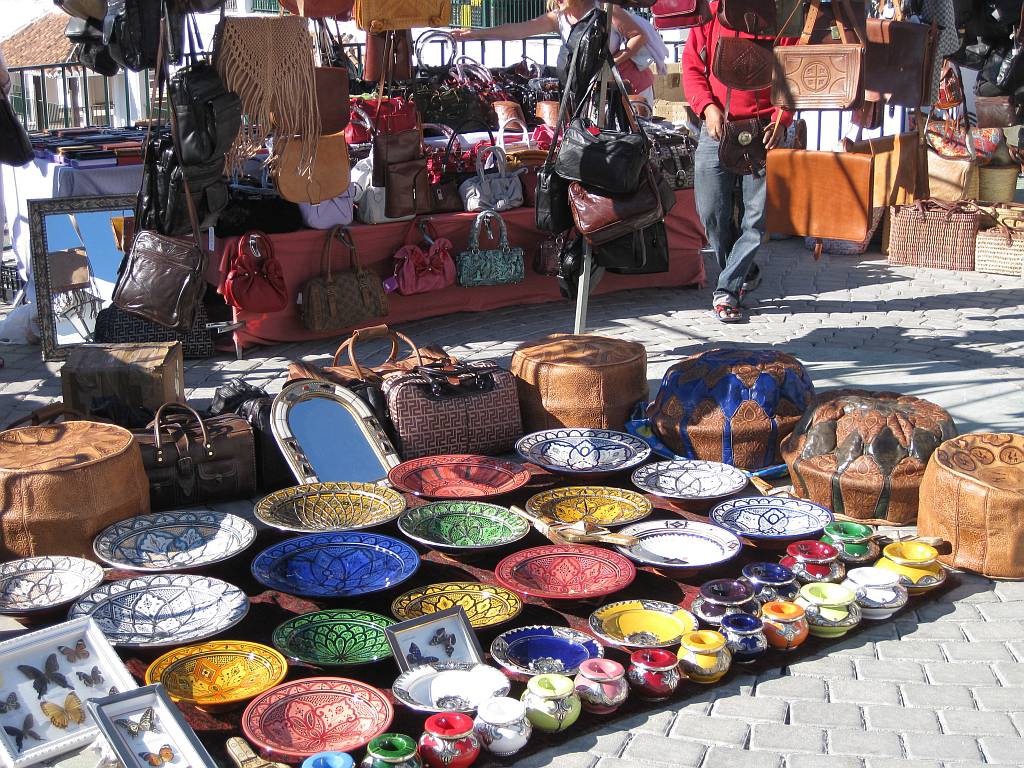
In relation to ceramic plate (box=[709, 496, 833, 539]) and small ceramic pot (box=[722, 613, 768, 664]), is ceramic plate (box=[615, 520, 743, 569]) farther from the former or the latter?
small ceramic pot (box=[722, 613, 768, 664])

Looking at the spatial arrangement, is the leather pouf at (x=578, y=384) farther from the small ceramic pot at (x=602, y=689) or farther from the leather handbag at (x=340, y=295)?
the small ceramic pot at (x=602, y=689)

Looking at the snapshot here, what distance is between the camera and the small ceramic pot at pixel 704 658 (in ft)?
9.99

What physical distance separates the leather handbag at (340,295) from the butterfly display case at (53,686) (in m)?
3.64

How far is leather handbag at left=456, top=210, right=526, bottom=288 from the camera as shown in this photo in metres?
7.02

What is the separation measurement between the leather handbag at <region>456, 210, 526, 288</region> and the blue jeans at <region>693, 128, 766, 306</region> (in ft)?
3.91

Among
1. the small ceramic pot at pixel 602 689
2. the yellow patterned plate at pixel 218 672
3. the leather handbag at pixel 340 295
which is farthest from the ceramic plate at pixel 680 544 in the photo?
the leather handbag at pixel 340 295

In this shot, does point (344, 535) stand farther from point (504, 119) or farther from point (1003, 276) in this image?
point (1003, 276)

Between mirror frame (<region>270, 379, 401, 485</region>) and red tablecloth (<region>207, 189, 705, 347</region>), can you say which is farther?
red tablecloth (<region>207, 189, 705, 347</region>)

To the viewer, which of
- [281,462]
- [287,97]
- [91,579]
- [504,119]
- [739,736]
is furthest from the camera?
[504,119]

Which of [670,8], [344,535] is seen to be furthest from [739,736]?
[670,8]

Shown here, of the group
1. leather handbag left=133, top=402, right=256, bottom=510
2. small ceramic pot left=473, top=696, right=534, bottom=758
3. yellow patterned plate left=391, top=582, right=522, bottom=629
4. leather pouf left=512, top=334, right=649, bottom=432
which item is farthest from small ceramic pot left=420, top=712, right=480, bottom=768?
leather pouf left=512, top=334, right=649, bottom=432

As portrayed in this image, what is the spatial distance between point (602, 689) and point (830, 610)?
810mm

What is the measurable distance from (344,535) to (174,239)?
1.72 meters

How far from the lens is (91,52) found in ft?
16.4
